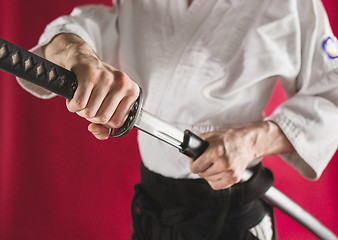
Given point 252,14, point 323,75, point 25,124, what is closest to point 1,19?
point 25,124

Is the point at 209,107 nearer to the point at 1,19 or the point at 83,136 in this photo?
the point at 83,136

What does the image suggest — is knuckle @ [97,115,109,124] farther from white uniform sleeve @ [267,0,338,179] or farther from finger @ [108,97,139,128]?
white uniform sleeve @ [267,0,338,179]

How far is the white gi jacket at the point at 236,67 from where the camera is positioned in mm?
615

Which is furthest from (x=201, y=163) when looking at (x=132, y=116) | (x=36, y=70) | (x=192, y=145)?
(x=36, y=70)

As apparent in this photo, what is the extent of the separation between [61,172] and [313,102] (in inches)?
26.9

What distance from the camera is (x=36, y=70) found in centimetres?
34

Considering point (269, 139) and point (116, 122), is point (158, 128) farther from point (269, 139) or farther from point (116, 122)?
point (269, 139)

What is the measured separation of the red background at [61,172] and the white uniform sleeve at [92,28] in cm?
30

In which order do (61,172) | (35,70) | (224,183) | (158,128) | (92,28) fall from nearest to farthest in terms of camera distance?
(35,70)
(158,128)
(224,183)
(92,28)
(61,172)

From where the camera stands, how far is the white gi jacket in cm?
61

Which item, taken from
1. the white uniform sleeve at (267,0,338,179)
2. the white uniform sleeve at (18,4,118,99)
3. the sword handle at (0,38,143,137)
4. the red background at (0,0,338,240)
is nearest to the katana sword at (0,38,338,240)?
the sword handle at (0,38,143,137)

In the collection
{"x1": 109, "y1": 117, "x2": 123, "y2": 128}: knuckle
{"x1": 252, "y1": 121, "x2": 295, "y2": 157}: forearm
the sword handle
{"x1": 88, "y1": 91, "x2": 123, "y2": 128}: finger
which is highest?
the sword handle

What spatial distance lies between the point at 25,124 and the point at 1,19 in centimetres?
27

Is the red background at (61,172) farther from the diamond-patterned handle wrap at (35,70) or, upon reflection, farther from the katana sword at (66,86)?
the diamond-patterned handle wrap at (35,70)
